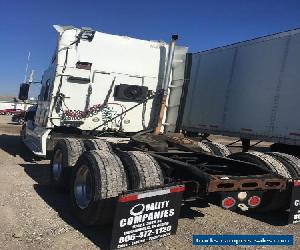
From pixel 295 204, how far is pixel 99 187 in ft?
8.68

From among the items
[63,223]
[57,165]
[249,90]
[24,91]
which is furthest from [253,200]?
[24,91]

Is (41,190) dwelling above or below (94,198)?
below

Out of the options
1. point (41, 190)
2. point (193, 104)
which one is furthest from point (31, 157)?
point (193, 104)

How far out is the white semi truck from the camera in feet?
16.3

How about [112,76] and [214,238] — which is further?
[112,76]

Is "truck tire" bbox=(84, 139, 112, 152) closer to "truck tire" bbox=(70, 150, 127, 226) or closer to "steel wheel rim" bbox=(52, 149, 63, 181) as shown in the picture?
"steel wheel rim" bbox=(52, 149, 63, 181)

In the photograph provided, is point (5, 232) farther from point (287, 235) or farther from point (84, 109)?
point (84, 109)

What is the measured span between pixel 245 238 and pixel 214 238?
0.41m

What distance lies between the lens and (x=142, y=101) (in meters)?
10.3

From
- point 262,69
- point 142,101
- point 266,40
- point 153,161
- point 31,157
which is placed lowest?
point 31,157

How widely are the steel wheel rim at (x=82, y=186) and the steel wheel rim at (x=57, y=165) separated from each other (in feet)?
4.71

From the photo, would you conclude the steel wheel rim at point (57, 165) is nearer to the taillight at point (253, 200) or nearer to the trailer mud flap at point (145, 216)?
the trailer mud flap at point (145, 216)

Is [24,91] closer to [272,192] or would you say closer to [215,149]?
[215,149]

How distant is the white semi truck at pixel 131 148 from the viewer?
4.97 metres
